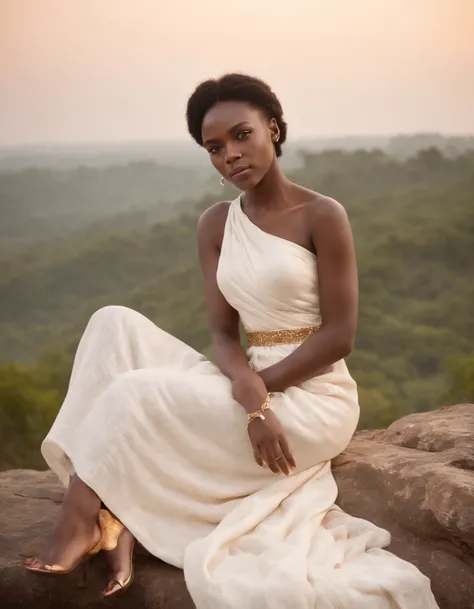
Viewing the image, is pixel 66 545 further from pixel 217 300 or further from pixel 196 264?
pixel 196 264

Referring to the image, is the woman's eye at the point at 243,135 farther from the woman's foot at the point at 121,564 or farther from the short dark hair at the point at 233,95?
the woman's foot at the point at 121,564

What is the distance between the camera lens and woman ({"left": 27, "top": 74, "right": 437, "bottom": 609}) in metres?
2.05

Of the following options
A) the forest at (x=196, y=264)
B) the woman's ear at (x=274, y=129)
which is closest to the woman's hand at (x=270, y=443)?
the woman's ear at (x=274, y=129)

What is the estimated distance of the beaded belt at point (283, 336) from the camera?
2492 millimetres

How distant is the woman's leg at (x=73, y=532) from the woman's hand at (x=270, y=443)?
490 mm

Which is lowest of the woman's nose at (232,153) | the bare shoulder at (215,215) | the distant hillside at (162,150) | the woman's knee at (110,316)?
the woman's knee at (110,316)

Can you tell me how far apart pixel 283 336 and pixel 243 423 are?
1.16ft

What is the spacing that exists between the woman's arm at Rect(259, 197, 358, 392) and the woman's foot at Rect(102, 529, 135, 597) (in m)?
0.63

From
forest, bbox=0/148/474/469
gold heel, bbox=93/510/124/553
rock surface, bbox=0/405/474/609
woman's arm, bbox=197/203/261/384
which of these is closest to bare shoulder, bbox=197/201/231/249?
woman's arm, bbox=197/203/261/384

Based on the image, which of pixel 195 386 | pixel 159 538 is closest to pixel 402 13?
pixel 195 386

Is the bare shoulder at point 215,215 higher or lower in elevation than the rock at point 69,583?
higher

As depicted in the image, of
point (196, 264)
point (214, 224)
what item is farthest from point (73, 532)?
point (196, 264)

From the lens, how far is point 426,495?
7.36 ft

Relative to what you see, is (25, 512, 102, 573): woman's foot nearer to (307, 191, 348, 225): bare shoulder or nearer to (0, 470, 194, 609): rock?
(0, 470, 194, 609): rock
